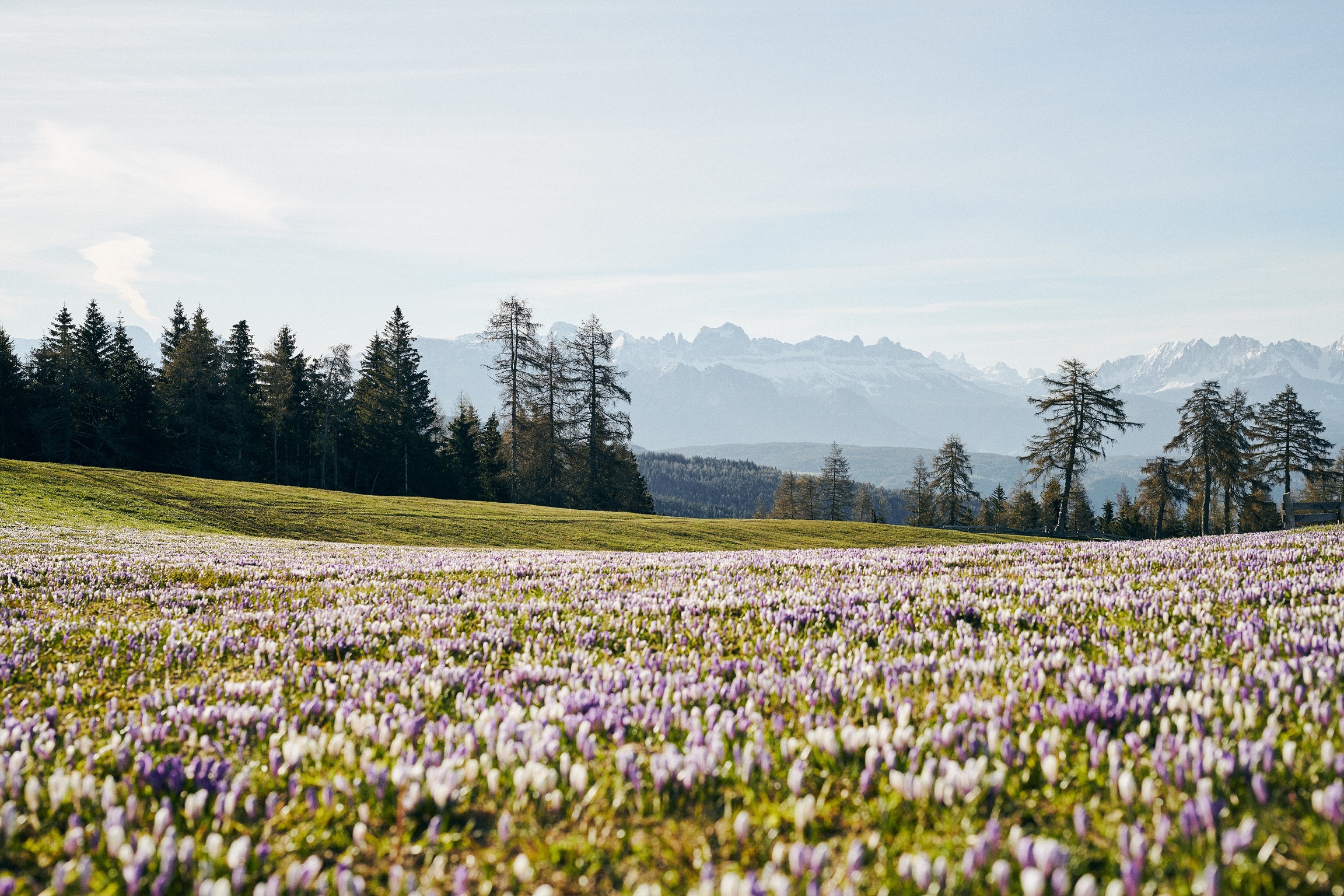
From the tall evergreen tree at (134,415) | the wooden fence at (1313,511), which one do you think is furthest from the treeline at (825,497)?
the tall evergreen tree at (134,415)

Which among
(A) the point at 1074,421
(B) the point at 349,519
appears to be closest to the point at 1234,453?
(A) the point at 1074,421

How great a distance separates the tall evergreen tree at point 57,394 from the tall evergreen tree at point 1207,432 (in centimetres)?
10452

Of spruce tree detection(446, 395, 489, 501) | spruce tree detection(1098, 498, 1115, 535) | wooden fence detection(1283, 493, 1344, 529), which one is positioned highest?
spruce tree detection(446, 395, 489, 501)

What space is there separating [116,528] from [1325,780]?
3689 centimetres

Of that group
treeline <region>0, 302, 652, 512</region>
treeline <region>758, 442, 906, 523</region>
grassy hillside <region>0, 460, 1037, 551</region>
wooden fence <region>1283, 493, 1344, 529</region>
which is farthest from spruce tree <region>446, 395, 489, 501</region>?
wooden fence <region>1283, 493, 1344, 529</region>

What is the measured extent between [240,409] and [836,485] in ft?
268

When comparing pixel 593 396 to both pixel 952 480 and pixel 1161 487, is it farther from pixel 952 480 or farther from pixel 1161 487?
pixel 1161 487

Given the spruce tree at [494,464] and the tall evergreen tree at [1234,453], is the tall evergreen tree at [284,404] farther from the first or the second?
the tall evergreen tree at [1234,453]

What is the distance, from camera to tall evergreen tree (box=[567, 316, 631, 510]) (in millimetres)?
70375

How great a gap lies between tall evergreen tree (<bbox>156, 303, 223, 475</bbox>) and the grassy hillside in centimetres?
2693

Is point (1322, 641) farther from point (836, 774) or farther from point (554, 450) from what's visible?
point (554, 450)

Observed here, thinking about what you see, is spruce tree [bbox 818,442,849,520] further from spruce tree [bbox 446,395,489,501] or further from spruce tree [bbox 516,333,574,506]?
spruce tree [bbox 446,395,489,501]

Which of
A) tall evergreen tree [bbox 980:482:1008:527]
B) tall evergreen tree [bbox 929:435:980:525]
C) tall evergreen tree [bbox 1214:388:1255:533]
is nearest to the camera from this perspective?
tall evergreen tree [bbox 1214:388:1255:533]

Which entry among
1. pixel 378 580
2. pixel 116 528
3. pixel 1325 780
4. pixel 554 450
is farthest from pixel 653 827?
pixel 554 450
